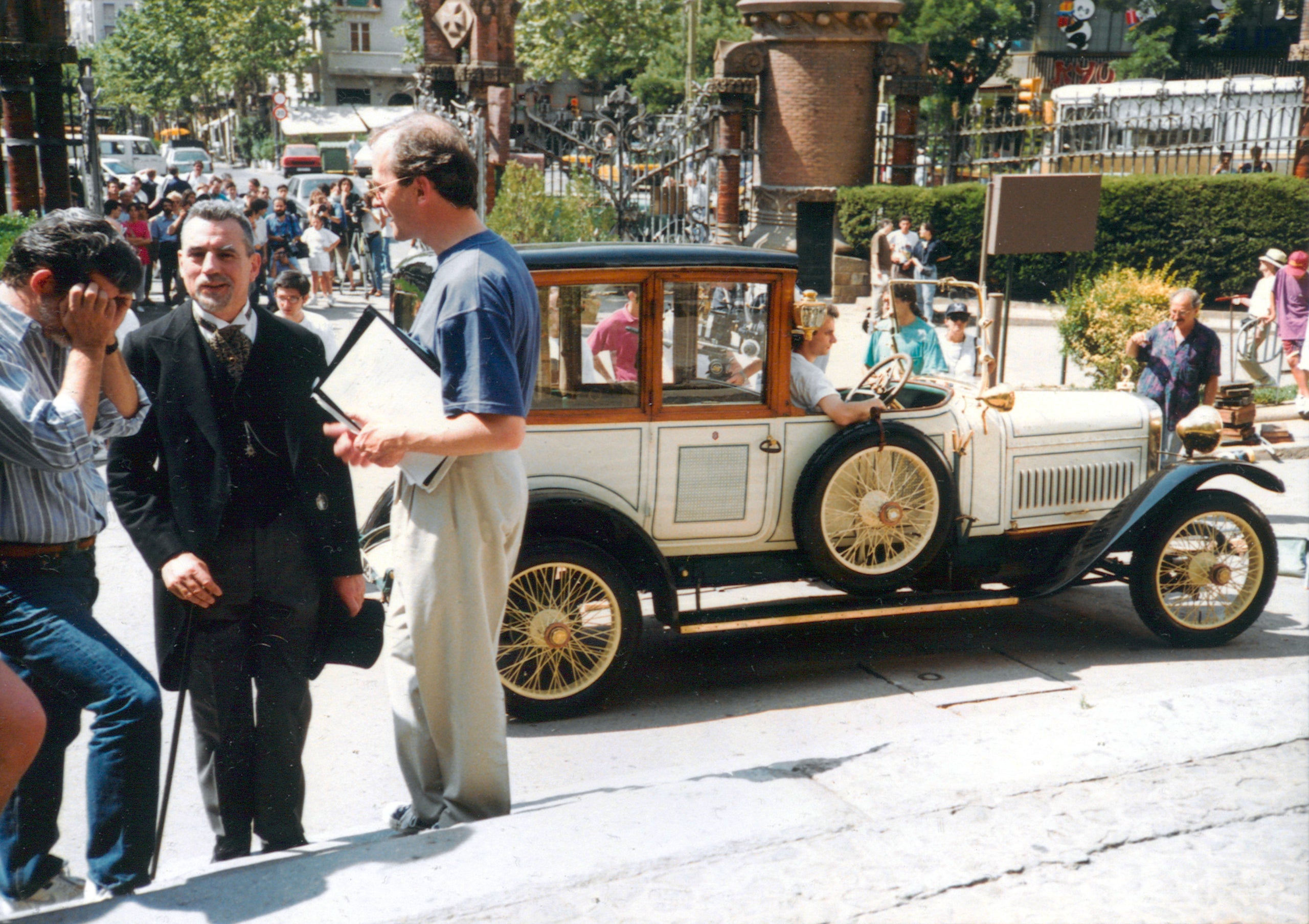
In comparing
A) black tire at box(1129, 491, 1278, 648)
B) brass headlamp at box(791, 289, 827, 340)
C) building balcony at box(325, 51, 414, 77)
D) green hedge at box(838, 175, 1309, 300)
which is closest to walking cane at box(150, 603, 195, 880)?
brass headlamp at box(791, 289, 827, 340)

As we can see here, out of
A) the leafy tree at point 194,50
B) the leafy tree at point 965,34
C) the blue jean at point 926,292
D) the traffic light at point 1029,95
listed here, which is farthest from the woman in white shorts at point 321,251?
the leafy tree at point 194,50

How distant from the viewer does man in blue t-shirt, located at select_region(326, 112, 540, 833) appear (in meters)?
3.10

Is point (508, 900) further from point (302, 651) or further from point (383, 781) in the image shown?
point (383, 781)

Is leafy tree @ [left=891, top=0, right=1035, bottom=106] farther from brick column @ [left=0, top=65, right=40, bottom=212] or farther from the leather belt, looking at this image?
the leather belt

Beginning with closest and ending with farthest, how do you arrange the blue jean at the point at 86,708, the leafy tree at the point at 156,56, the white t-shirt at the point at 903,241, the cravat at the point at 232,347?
1. the blue jean at the point at 86,708
2. the cravat at the point at 232,347
3. the white t-shirt at the point at 903,241
4. the leafy tree at the point at 156,56

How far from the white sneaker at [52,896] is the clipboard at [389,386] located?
1.33 m

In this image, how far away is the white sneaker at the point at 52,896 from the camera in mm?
3229

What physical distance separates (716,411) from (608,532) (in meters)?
0.74

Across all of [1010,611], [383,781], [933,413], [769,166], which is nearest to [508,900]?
[383,781]

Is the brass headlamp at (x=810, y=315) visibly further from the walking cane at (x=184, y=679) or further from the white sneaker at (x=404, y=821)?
the walking cane at (x=184, y=679)

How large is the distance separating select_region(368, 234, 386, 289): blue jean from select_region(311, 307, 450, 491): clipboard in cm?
1847

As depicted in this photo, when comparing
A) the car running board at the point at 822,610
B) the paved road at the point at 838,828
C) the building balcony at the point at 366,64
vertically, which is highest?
the building balcony at the point at 366,64

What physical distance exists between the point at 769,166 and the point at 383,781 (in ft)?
58.6

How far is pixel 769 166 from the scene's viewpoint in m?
21.3
